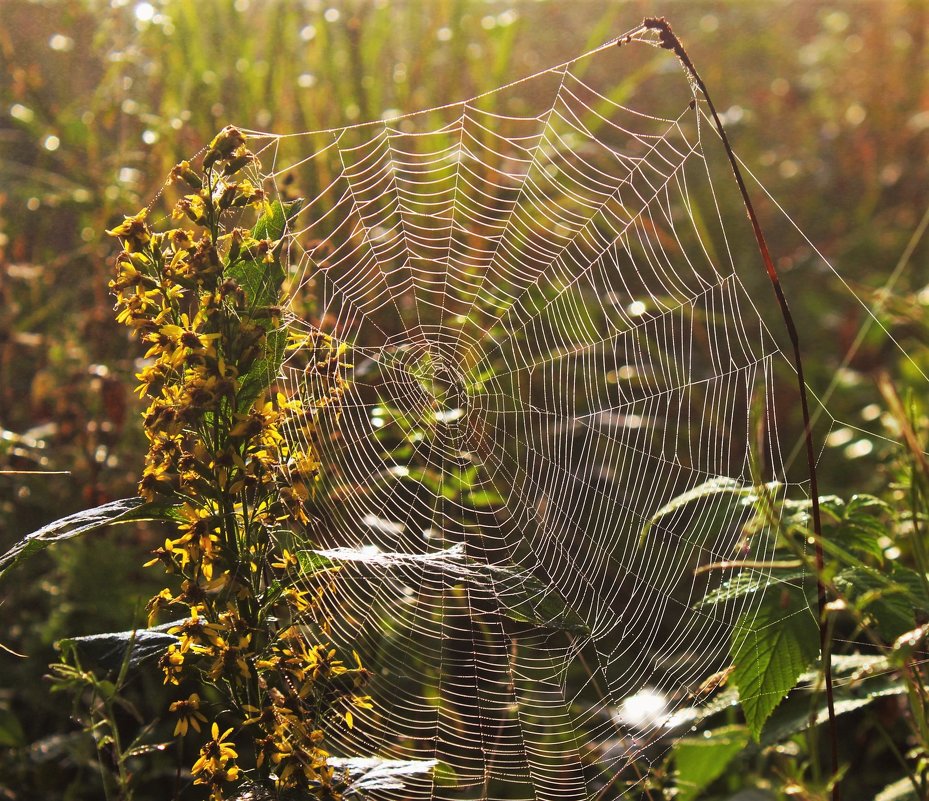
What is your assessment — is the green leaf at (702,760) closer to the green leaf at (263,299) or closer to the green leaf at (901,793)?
the green leaf at (901,793)

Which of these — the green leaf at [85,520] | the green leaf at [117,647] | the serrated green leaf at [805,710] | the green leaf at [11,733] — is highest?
the green leaf at [85,520]

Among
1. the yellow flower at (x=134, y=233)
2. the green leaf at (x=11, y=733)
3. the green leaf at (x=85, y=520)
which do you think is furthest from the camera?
the green leaf at (x=11, y=733)

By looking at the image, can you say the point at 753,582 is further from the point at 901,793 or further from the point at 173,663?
the point at 173,663

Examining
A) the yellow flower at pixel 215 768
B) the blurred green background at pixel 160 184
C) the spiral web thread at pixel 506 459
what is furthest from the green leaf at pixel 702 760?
the yellow flower at pixel 215 768

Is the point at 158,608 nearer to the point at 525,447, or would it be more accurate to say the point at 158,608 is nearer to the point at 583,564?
the point at 583,564

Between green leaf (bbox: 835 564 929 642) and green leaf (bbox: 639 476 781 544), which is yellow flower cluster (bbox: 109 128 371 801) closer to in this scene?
green leaf (bbox: 639 476 781 544)

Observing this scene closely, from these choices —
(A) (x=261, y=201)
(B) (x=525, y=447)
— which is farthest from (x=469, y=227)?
(A) (x=261, y=201)

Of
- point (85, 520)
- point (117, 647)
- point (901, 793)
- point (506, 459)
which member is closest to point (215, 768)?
point (117, 647)
